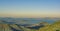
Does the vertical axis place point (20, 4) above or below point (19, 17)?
above

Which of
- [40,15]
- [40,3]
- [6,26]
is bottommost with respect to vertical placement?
[6,26]

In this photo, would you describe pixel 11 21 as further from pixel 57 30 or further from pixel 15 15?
pixel 57 30

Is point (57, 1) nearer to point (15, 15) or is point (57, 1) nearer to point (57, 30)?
point (57, 30)

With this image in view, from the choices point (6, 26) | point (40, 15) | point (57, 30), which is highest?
point (40, 15)

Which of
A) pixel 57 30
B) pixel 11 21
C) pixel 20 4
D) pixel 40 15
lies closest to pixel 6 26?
pixel 11 21

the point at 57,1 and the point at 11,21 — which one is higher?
the point at 57,1

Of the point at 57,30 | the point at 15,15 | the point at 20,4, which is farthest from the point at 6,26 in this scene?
the point at 57,30

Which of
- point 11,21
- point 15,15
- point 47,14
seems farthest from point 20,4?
point 47,14
